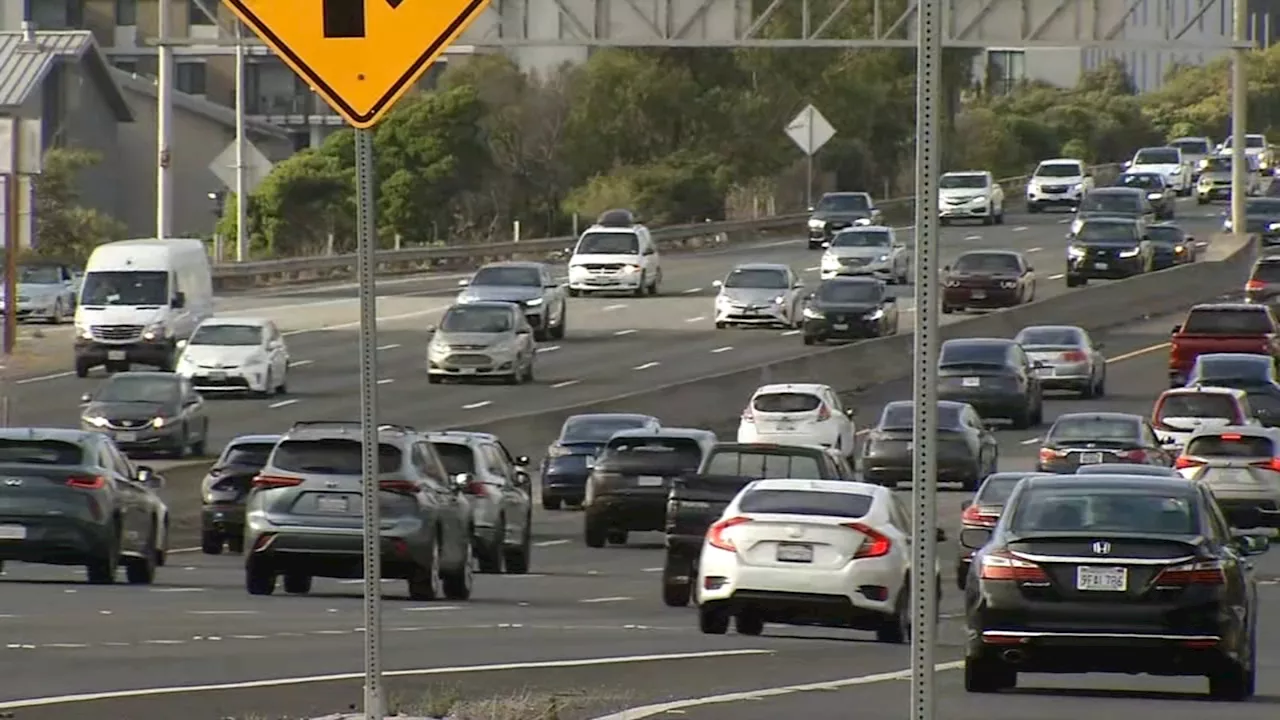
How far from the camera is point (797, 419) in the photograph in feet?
147

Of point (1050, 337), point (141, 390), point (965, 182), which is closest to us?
point (141, 390)

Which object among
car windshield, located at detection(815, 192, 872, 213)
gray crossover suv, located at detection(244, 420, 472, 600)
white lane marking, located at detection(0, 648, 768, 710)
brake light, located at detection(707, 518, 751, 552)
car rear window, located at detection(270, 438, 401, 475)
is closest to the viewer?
white lane marking, located at detection(0, 648, 768, 710)

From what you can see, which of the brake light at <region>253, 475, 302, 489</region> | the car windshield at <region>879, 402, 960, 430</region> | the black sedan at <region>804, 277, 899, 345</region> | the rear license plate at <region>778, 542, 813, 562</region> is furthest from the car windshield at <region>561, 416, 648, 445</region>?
the rear license plate at <region>778, 542, 813, 562</region>

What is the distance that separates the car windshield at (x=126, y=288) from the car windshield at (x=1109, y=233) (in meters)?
24.8

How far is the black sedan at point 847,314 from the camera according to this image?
59188mm

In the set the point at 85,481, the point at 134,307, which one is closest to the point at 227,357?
the point at 134,307

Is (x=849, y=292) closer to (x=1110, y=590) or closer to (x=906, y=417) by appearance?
(x=906, y=417)

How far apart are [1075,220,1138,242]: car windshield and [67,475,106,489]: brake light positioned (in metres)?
46.5

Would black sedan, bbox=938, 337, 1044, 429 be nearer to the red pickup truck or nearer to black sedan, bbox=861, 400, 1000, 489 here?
the red pickup truck

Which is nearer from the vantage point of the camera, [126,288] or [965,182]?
[126,288]

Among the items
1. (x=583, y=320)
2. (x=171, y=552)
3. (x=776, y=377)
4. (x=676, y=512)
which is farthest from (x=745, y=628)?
(x=583, y=320)

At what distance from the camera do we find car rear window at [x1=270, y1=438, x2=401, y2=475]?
2477 centimetres

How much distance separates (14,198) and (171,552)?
16.9 meters

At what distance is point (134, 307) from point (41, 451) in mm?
28129
